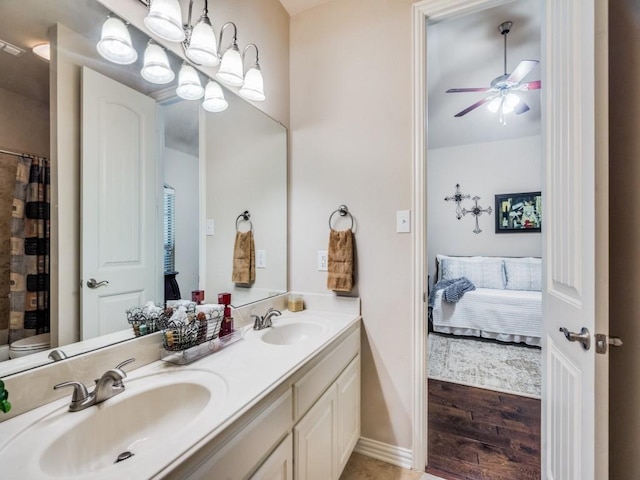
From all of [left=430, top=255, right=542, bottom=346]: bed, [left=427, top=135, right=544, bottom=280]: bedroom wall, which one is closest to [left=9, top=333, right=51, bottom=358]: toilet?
[left=430, top=255, right=542, bottom=346]: bed

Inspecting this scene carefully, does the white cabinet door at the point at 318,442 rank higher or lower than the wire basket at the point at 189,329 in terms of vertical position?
lower

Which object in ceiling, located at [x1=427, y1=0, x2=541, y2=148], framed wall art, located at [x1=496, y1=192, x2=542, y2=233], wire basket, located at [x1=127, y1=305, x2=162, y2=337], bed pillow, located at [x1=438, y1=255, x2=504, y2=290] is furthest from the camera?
framed wall art, located at [x1=496, y1=192, x2=542, y2=233]

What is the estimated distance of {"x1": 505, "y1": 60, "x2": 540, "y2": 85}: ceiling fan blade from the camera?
83.4 inches

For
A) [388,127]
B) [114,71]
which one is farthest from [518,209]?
[114,71]

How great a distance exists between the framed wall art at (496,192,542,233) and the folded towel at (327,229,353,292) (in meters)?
3.70

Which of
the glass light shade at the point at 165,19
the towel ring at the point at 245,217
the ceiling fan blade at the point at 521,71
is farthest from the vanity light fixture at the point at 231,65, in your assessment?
the ceiling fan blade at the point at 521,71

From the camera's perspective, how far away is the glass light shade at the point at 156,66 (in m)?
1.09

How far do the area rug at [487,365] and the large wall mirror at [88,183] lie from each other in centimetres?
233

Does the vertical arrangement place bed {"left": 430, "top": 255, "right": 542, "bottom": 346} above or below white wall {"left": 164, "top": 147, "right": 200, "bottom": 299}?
below

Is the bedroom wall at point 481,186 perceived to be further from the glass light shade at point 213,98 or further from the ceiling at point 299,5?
the glass light shade at point 213,98

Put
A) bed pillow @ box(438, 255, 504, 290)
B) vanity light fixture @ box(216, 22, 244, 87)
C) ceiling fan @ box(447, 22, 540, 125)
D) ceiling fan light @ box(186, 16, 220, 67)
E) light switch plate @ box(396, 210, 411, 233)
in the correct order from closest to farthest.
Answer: ceiling fan light @ box(186, 16, 220, 67), vanity light fixture @ box(216, 22, 244, 87), light switch plate @ box(396, 210, 411, 233), ceiling fan @ box(447, 22, 540, 125), bed pillow @ box(438, 255, 504, 290)

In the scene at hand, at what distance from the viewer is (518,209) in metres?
4.28

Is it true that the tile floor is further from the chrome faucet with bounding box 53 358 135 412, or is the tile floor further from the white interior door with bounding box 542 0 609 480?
the chrome faucet with bounding box 53 358 135 412

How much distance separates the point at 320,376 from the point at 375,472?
82 centimetres
